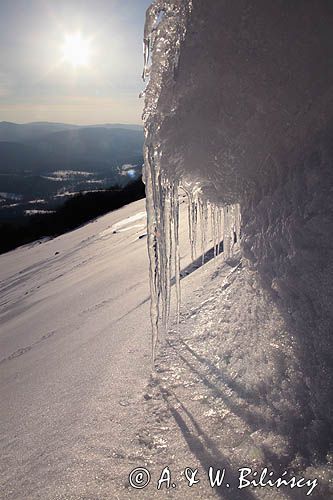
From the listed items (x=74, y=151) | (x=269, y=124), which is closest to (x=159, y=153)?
(x=269, y=124)

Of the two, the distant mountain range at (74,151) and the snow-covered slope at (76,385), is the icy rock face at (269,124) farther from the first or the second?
the distant mountain range at (74,151)

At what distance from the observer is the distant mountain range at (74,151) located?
314ft

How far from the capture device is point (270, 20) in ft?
3.67

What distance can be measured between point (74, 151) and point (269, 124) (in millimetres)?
130570

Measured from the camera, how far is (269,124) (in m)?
1.26

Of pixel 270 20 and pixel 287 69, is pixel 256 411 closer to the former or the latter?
pixel 287 69

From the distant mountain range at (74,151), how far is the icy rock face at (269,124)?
89.7 metres

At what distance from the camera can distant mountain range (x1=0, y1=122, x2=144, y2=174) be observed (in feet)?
314

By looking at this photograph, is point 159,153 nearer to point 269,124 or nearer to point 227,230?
point 269,124

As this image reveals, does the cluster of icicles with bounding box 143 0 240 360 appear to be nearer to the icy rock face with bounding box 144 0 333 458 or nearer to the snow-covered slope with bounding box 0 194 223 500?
the icy rock face with bounding box 144 0 333 458

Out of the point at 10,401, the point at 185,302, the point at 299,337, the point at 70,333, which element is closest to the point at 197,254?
the point at 185,302

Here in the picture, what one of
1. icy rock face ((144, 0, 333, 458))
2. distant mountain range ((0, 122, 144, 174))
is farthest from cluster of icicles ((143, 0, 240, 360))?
distant mountain range ((0, 122, 144, 174))

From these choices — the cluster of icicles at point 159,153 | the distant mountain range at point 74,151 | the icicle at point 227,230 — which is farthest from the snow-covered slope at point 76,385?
the distant mountain range at point 74,151

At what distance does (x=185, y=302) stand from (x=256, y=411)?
121cm
